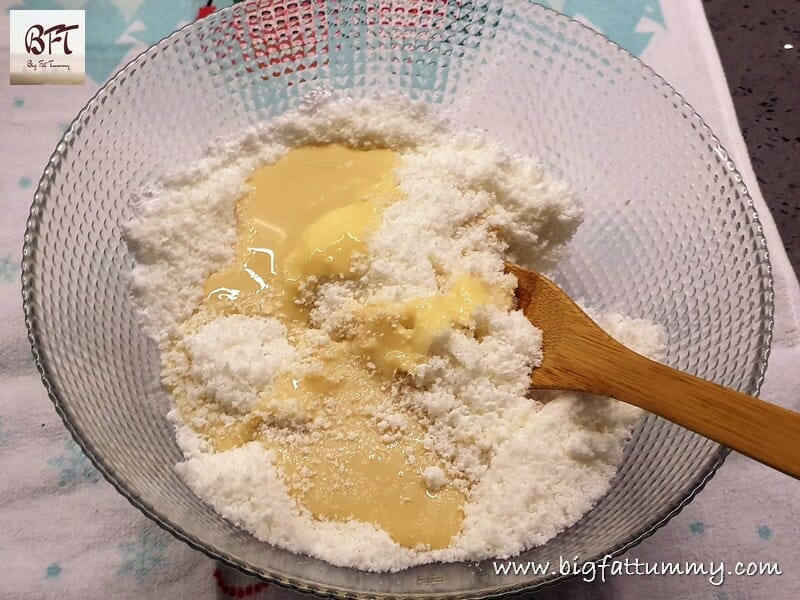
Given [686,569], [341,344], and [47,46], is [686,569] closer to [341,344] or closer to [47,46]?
[341,344]

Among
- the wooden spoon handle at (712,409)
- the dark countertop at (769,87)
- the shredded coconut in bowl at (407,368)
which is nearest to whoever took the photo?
the wooden spoon handle at (712,409)

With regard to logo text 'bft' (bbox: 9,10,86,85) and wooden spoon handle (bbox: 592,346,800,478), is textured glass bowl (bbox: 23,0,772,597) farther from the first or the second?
logo text 'bft' (bbox: 9,10,86,85)

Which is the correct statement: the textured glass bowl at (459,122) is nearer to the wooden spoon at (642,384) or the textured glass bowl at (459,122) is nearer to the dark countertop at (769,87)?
the wooden spoon at (642,384)

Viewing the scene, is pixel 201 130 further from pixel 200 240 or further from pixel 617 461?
pixel 617 461

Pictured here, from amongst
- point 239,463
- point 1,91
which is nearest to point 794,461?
point 239,463

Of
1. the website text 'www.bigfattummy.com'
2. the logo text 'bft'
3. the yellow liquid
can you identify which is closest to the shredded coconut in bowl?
the yellow liquid

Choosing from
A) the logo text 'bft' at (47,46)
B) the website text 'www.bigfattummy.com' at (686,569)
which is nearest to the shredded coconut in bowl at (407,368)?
the website text 'www.bigfattummy.com' at (686,569)
